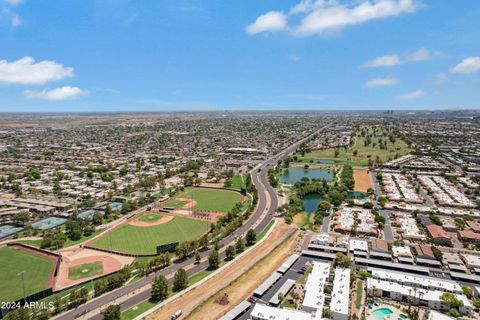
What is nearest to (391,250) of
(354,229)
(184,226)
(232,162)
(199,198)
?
(354,229)

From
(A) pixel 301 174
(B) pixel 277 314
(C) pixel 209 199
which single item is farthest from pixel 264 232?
(A) pixel 301 174

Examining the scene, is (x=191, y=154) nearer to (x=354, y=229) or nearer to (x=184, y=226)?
(x=184, y=226)

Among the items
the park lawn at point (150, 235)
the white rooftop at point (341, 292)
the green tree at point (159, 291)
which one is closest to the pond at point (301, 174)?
the park lawn at point (150, 235)

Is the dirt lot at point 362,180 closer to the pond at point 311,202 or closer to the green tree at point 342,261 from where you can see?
the pond at point 311,202

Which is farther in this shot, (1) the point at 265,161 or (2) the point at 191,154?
(2) the point at 191,154

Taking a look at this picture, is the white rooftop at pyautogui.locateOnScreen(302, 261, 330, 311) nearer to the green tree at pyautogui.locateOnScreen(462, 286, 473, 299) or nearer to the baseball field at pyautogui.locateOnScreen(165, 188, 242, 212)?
the green tree at pyautogui.locateOnScreen(462, 286, 473, 299)

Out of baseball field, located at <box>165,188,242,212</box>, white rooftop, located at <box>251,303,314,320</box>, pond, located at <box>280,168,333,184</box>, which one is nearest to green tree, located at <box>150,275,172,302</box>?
white rooftop, located at <box>251,303,314,320</box>

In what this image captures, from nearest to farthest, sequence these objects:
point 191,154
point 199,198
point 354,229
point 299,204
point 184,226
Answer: point 354,229 → point 184,226 → point 299,204 → point 199,198 → point 191,154

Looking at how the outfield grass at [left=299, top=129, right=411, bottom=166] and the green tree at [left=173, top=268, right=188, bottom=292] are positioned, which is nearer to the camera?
the green tree at [left=173, top=268, right=188, bottom=292]
